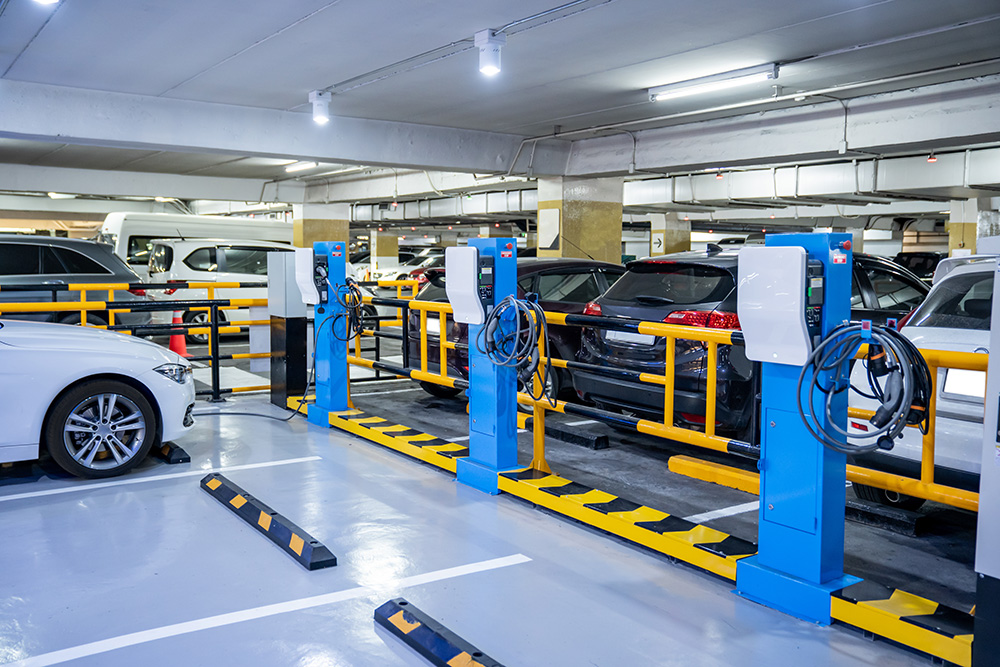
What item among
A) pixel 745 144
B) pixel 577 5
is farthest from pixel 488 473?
pixel 745 144

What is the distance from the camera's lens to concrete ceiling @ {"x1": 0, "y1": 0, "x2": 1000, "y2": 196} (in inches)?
260

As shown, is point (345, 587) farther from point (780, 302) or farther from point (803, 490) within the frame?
point (780, 302)

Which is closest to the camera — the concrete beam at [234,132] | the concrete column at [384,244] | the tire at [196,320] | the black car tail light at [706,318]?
the black car tail light at [706,318]

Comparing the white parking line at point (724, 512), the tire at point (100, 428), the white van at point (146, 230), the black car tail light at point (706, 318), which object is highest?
the white van at point (146, 230)

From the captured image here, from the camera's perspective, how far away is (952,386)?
12.0ft

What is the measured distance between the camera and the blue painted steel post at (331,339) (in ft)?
22.3

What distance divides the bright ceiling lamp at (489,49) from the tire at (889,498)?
462cm

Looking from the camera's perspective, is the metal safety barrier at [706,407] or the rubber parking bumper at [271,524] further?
the rubber parking bumper at [271,524]

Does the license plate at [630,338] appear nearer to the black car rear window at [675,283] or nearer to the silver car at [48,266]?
the black car rear window at [675,283]

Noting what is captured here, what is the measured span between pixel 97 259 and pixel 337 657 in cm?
836

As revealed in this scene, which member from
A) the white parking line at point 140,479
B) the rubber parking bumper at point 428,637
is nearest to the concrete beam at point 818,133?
the white parking line at point 140,479

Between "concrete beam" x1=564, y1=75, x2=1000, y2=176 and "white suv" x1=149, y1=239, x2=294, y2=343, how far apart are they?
4.90 m

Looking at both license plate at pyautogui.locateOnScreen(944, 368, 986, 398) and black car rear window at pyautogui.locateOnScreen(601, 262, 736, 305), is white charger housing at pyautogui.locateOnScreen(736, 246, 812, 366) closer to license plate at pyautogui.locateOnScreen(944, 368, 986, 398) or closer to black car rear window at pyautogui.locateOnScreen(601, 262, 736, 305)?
license plate at pyautogui.locateOnScreen(944, 368, 986, 398)

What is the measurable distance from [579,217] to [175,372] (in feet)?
31.7
